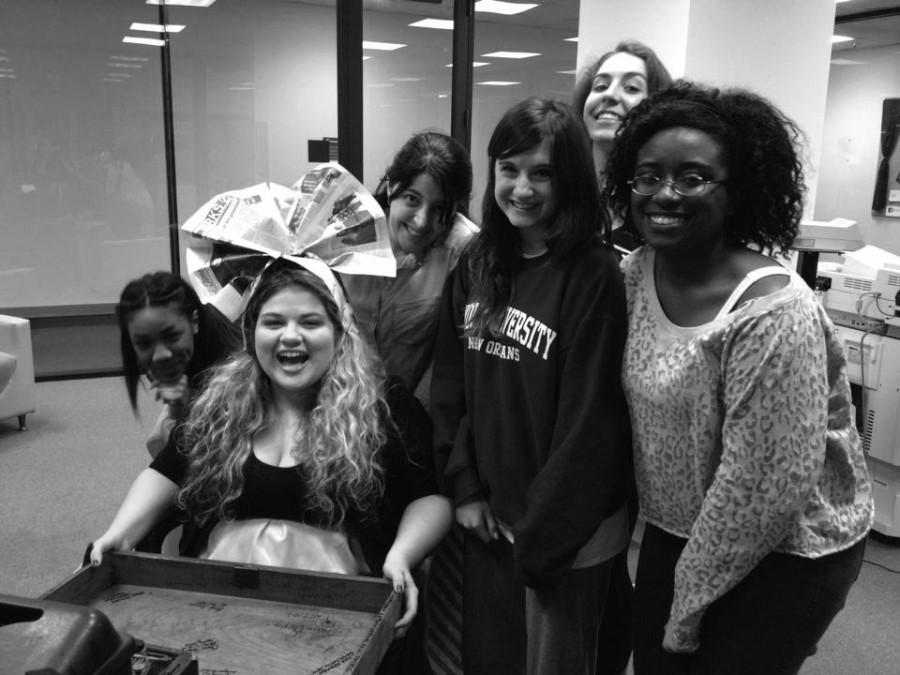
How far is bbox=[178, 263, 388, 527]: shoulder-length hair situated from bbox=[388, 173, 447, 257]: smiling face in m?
0.29

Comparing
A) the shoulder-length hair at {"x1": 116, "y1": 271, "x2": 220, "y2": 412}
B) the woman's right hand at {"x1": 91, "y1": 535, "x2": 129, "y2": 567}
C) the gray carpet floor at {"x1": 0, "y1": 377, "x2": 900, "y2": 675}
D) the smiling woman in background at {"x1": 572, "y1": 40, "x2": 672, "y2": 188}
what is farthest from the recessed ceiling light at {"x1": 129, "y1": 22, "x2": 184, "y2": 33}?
the woman's right hand at {"x1": 91, "y1": 535, "x2": 129, "y2": 567}

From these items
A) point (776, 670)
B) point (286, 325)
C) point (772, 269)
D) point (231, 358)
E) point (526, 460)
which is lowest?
point (776, 670)

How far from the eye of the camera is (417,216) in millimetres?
1754

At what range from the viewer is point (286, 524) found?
1.49m

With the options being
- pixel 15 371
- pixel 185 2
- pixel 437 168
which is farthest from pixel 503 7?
pixel 437 168

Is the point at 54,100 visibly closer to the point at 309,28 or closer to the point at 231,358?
the point at 309,28

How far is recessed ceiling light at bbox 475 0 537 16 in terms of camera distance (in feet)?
19.3

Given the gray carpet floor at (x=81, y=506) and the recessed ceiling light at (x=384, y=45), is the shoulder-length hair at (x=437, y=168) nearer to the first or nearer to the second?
the gray carpet floor at (x=81, y=506)

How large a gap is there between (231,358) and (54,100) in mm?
4723

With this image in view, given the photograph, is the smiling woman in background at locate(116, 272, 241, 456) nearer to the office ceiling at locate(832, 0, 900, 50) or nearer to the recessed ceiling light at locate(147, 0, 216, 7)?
the recessed ceiling light at locate(147, 0, 216, 7)

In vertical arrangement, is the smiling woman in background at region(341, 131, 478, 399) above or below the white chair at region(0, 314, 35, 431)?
above

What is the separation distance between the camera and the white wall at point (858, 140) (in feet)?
22.9

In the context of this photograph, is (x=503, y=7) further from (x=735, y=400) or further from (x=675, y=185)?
(x=735, y=400)

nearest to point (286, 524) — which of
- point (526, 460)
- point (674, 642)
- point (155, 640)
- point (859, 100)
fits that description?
point (155, 640)
